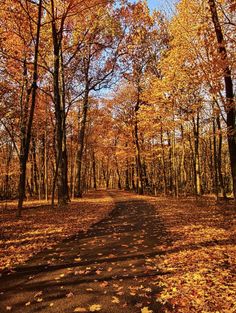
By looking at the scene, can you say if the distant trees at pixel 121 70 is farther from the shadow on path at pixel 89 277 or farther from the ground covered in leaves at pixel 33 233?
the shadow on path at pixel 89 277

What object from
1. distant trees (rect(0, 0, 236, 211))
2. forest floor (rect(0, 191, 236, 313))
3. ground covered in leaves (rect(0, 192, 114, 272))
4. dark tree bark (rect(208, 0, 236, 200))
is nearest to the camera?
forest floor (rect(0, 191, 236, 313))

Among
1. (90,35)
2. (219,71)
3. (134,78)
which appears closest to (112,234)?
(219,71)

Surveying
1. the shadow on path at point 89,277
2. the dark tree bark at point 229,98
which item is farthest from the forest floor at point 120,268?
the dark tree bark at point 229,98

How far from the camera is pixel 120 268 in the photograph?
767cm

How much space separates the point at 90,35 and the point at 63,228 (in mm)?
17442

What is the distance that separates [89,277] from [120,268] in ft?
3.06

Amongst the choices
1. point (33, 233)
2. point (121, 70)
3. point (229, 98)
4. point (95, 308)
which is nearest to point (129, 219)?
point (33, 233)

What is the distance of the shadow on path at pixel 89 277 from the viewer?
5738mm

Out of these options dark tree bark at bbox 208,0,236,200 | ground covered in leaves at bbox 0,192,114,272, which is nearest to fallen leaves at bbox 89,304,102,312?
ground covered in leaves at bbox 0,192,114,272

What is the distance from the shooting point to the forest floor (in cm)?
573

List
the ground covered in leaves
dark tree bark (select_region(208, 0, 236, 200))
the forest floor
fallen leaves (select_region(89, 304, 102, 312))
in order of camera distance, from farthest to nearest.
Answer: dark tree bark (select_region(208, 0, 236, 200)), the ground covered in leaves, the forest floor, fallen leaves (select_region(89, 304, 102, 312))

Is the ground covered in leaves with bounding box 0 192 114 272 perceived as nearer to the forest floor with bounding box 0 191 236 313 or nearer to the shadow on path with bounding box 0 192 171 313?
the forest floor with bounding box 0 191 236 313

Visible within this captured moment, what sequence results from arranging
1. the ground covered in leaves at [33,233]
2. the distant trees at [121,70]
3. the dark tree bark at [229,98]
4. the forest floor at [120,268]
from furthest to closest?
the distant trees at [121,70] → the dark tree bark at [229,98] → the ground covered in leaves at [33,233] → the forest floor at [120,268]

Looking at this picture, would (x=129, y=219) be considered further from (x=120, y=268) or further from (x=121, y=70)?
(x=121, y=70)
